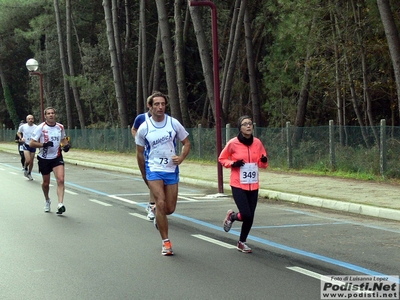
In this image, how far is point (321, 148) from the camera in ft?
69.2

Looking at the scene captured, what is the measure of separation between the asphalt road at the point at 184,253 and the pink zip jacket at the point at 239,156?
33.4 inches

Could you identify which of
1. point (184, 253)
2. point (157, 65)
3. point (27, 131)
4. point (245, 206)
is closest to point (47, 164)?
point (184, 253)

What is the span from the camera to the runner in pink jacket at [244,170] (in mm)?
8766

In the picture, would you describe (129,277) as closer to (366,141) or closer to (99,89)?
(366,141)

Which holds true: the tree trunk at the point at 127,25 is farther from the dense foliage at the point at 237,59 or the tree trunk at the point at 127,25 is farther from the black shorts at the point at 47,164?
the black shorts at the point at 47,164

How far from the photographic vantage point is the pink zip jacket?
8.81 metres

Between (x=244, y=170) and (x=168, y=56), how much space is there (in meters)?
21.9

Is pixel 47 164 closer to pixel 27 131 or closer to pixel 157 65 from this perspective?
pixel 27 131

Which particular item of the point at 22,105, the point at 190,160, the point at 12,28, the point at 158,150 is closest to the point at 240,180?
the point at 158,150

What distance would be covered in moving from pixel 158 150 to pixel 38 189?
10.1 metres

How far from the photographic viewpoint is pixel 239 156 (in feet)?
29.0

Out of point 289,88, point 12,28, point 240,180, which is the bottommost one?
point 240,180

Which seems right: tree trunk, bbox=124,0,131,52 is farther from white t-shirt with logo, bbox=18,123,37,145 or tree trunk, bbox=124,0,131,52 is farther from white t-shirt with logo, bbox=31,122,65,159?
white t-shirt with logo, bbox=31,122,65,159

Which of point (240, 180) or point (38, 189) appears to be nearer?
point (240, 180)
